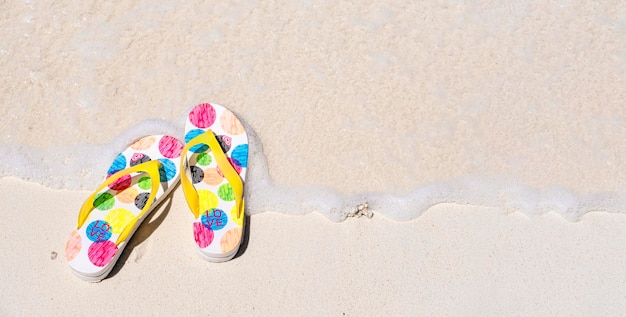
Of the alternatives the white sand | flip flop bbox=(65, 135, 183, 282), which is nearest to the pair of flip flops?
flip flop bbox=(65, 135, 183, 282)

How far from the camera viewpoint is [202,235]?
2336 mm

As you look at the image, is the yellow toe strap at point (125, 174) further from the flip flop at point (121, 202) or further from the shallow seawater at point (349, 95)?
the shallow seawater at point (349, 95)

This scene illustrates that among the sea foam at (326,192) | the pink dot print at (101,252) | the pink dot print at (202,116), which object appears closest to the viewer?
the pink dot print at (101,252)

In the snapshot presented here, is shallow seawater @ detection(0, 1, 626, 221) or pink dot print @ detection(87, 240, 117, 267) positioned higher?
shallow seawater @ detection(0, 1, 626, 221)

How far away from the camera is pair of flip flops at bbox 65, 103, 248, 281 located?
229 cm

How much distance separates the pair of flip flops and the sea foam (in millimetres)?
126

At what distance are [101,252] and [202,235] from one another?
0.46 meters

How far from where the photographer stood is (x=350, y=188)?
262cm

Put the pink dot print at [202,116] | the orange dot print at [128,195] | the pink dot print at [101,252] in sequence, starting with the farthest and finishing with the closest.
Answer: the pink dot print at [202,116]
the orange dot print at [128,195]
the pink dot print at [101,252]

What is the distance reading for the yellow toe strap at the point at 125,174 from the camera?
2277 millimetres

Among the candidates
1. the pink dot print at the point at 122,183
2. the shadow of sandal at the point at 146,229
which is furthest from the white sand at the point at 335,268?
the pink dot print at the point at 122,183

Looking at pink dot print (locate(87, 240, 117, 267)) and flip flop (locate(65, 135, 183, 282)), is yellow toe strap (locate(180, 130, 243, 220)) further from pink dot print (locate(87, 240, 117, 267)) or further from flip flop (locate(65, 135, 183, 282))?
pink dot print (locate(87, 240, 117, 267))

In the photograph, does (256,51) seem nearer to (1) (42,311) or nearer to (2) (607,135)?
(1) (42,311)

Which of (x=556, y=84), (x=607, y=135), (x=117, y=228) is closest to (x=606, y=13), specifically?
(x=556, y=84)
